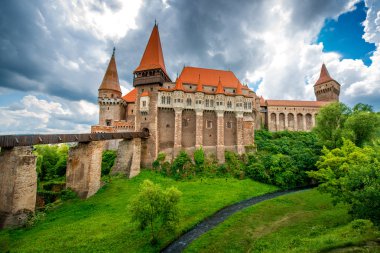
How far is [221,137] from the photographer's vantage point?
132ft

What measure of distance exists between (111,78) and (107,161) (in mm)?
20468

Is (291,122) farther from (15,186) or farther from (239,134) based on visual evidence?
(15,186)

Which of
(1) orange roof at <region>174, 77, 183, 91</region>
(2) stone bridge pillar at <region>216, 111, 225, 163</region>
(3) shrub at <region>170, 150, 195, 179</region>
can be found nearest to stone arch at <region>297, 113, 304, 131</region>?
(2) stone bridge pillar at <region>216, 111, 225, 163</region>

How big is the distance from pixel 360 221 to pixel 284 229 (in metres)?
5.26

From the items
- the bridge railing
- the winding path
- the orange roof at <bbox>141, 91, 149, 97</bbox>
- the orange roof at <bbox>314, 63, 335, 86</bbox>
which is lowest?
the winding path

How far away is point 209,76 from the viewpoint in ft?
147

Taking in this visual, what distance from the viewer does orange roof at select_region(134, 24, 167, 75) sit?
134 ft

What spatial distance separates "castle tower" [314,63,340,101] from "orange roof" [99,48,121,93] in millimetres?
62966

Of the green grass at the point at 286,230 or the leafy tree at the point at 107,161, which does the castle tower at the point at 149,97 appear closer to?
the leafy tree at the point at 107,161

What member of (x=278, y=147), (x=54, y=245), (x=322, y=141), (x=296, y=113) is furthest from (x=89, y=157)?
(x=296, y=113)

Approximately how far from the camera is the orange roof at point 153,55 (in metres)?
40.8

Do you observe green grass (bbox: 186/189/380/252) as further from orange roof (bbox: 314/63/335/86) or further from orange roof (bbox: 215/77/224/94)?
orange roof (bbox: 314/63/335/86)

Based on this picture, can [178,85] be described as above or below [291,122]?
above

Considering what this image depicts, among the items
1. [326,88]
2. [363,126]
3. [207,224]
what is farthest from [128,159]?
[326,88]
